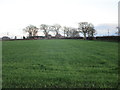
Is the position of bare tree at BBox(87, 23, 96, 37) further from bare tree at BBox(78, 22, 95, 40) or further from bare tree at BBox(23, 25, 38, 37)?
bare tree at BBox(23, 25, 38, 37)

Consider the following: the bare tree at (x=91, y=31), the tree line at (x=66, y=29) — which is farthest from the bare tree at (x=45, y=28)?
the bare tree at (x=91, y=31)

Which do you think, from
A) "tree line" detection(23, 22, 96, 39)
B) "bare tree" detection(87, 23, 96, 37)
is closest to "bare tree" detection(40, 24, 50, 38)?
"tree line" detection(23, 22, 96, 39)

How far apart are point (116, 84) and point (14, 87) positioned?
9.09 ft

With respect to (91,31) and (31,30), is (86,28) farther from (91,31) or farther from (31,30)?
(31,30)

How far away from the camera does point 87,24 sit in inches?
3127

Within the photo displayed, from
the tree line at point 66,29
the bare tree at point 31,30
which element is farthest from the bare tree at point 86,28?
the bare tree at point 31,30

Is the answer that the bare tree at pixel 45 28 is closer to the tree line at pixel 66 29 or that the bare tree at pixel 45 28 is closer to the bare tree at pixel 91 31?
the tree line at pixel 66 29

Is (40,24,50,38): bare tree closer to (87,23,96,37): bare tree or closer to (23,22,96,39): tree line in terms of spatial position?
(23,22,96,39): tree line

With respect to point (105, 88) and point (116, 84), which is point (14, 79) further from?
point (116, 84)

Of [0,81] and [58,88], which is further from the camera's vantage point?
[0,81]

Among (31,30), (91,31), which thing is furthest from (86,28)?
(31,30)

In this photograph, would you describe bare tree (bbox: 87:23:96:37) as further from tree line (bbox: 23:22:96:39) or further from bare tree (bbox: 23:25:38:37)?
bare tree (bbox: 23:25:38:37)

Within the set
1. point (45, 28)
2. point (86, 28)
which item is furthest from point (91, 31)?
point (45, 28)

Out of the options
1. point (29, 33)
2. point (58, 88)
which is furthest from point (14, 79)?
point (29, 33)
